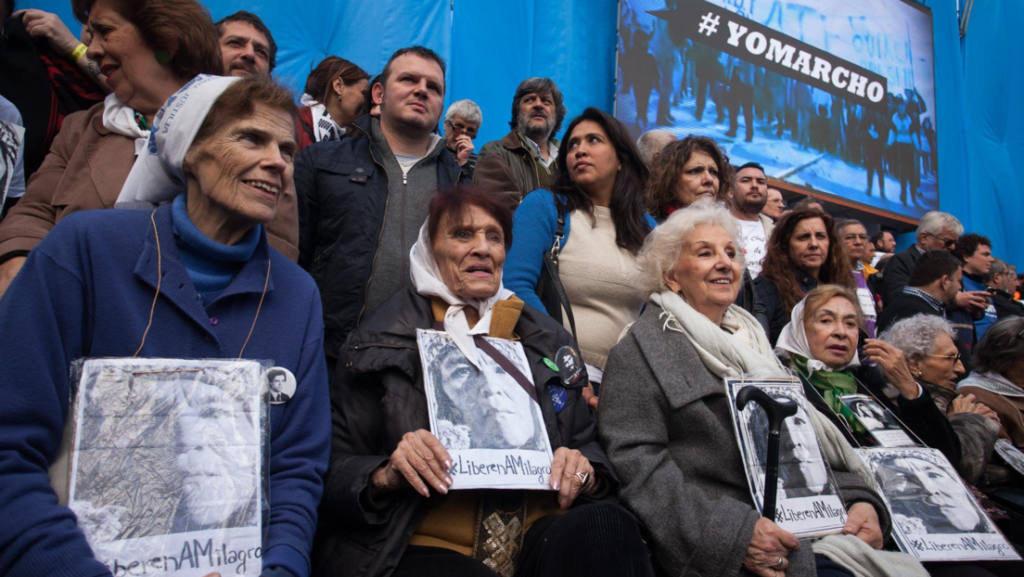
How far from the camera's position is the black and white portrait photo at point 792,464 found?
8.44 ft

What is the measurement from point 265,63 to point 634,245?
228 cm

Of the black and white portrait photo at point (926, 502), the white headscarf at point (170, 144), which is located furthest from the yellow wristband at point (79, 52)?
the black and white portrait photo at point (926, 502)

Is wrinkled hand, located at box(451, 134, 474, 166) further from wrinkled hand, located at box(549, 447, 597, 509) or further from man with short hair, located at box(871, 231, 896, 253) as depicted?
man with short hair, located at box(871, 231, 896, 253)

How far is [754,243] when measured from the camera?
5.49 meters

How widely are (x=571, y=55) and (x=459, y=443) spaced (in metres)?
6.52

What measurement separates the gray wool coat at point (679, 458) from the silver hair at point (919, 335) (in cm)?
200

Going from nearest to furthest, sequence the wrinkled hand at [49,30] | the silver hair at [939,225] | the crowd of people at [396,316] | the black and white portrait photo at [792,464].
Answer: the crowd of people at [396,316]
the black and white portrait photo at [792,464]
the wrinkled hand at [49,30]
the silver hair at [939,225]

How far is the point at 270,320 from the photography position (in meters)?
2.11

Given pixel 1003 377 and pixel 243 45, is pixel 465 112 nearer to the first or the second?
pixel 243 45

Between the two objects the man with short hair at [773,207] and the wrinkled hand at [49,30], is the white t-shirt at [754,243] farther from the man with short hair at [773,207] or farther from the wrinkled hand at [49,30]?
the wrinkled hand at [49,30]

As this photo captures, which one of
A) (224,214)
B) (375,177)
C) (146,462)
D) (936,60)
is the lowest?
(146,462)

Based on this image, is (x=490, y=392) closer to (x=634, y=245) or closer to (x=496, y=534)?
(x=496, y=534)

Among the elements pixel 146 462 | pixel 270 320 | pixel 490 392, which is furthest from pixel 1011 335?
pixel 146 462

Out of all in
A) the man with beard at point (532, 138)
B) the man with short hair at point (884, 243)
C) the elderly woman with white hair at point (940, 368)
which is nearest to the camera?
the elderly woman with white hair at point (940, 368)
